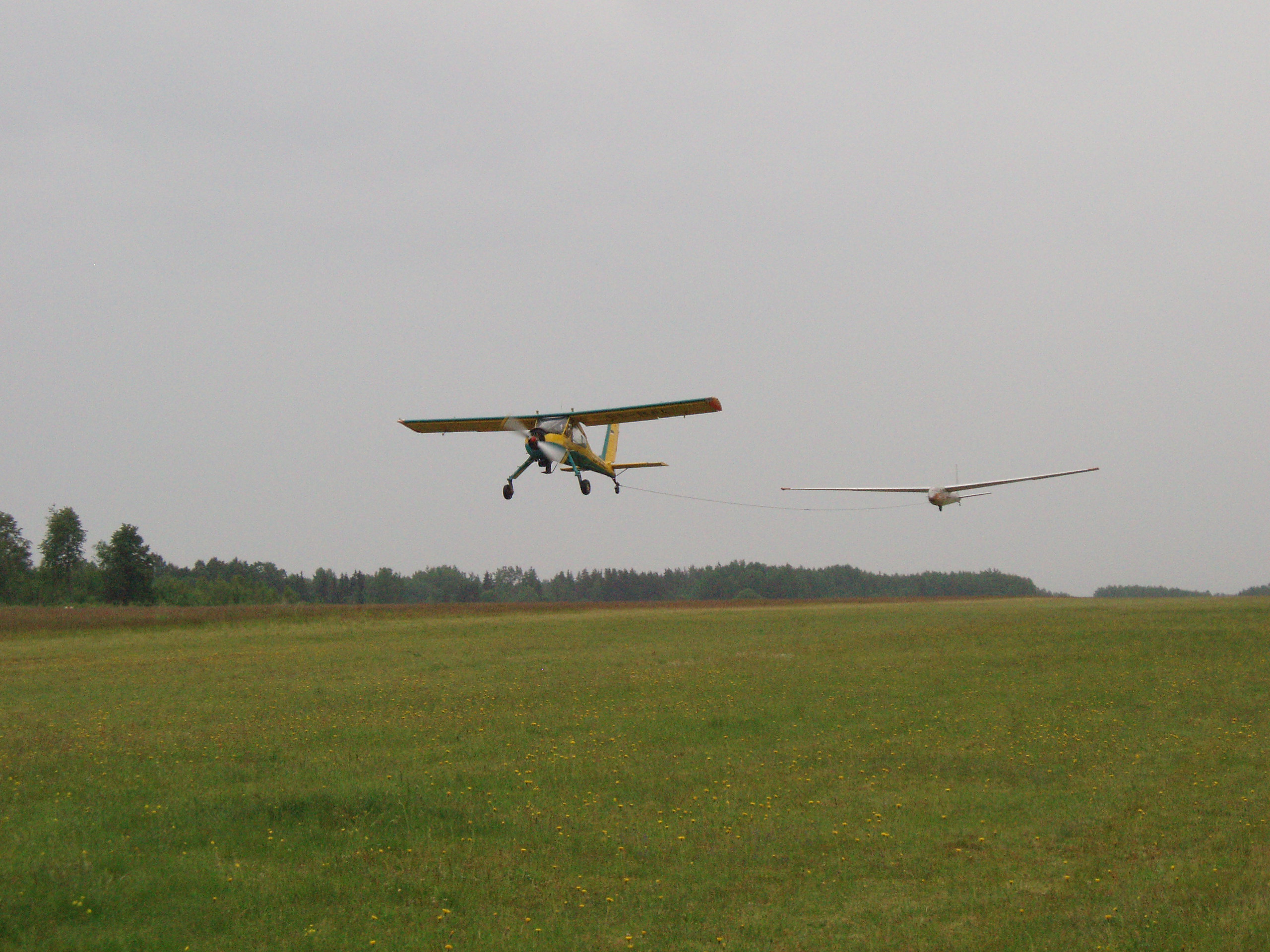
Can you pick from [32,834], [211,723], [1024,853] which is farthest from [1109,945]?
[211,723]

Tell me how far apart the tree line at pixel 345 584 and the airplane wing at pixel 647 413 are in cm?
→ 7888

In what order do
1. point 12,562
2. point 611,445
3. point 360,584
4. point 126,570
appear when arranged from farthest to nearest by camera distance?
1. point 360,584
2. point 12,562
3. point 126,570
4. point 611,445

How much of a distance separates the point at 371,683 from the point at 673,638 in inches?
656

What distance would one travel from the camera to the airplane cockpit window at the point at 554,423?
985 inches

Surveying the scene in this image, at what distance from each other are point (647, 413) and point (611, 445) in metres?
9.07

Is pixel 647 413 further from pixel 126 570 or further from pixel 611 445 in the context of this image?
pixel 126 570

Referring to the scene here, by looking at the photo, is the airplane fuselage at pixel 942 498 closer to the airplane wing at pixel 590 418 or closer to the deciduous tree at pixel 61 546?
the airplane wing at pixel 590 418

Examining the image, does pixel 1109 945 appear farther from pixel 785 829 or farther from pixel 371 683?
pixel 371 683

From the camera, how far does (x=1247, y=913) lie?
973 cm

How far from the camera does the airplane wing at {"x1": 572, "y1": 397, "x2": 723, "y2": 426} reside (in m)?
24.8

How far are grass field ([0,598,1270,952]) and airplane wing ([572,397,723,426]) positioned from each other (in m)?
7.26

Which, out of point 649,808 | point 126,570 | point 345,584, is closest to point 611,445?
point 649,808

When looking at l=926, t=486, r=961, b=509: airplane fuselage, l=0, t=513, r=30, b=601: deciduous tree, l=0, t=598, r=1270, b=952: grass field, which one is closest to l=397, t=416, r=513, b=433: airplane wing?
l=0, t=598, r=1270, b=952: grass field

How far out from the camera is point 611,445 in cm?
3519
